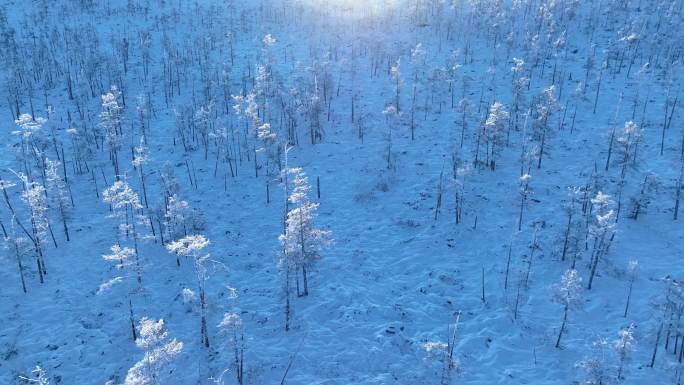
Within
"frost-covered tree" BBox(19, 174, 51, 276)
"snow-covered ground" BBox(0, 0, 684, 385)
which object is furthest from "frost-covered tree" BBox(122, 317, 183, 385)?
"frost-covered tree" BBox(19, 174, 51, 276)

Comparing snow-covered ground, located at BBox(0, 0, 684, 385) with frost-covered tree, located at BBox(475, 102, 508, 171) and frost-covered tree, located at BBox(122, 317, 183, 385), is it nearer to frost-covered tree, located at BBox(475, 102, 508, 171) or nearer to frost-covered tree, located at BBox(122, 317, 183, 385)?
frost-covered tree, located at BBox(475, 102, 508, 171)

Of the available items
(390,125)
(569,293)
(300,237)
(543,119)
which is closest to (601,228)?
(569,293)

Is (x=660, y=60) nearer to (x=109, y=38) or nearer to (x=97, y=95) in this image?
(x=97, y=95)

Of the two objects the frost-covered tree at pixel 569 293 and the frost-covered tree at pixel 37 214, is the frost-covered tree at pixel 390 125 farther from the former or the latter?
the frost-covered tree at pixel 37 214

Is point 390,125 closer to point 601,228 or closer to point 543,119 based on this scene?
point 543,119

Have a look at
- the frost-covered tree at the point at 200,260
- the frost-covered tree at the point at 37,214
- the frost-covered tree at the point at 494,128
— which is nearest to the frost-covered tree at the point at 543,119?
the frost-covered tree at the point at 494,128

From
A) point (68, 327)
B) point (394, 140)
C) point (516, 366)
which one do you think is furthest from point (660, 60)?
point (68, 327)
